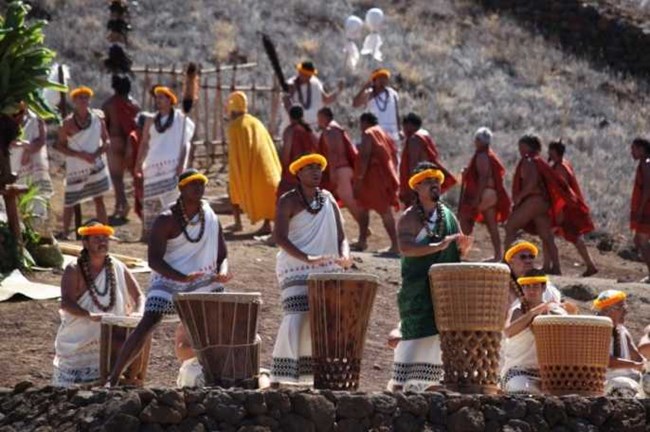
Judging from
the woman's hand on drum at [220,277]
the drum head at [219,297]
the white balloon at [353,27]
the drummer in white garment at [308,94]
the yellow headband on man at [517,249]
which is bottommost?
the drum head at [219,297]

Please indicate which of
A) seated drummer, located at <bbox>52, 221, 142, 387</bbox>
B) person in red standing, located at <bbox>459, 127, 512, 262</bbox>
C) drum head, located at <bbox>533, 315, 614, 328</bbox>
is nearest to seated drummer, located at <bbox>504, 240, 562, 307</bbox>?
drum head, located at <bbox>533, 315, 614, 328</bbox>

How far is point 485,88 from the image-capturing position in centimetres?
3216

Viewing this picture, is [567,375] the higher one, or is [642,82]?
[642,82]

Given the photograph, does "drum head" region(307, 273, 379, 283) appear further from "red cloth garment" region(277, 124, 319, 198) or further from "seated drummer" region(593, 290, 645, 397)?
"red cloth garment" region(277, 124, 319, 198)

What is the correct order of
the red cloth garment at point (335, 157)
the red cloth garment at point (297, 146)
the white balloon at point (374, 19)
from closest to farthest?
the red cloth garment at point (297, 146) < the red cloth garment at point (335, 157) < the white balloon at point (374, 19)

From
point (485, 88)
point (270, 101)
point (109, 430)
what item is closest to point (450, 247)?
point (109, 430)

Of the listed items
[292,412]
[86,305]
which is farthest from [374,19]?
[292,412]

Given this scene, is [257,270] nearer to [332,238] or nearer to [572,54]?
[332,238]

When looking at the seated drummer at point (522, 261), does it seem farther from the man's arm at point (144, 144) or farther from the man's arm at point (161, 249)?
the man's arm at point (144, 144)

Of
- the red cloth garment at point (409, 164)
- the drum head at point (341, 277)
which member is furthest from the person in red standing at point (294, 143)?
the drum head at point (341, 277)

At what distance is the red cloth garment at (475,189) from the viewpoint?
19.9 m

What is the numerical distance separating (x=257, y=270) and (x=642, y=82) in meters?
16.4

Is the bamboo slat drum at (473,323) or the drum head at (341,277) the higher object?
the drum head at (341,277)

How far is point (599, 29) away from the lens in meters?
34.7
